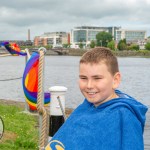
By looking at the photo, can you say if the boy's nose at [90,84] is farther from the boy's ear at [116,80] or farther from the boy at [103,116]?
the boy's ear at [116,80]

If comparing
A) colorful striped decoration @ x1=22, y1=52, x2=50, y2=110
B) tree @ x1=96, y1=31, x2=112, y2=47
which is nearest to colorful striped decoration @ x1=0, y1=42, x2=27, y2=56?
colorful striped decoration @ x1=22, y1=52, x2=50, y2=110

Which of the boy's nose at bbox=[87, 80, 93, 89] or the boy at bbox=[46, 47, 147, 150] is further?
the boy's nose at bbox=[87, 80, 93, 89]

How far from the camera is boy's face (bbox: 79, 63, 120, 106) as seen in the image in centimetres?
272

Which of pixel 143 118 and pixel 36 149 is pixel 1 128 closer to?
pixel 36 149

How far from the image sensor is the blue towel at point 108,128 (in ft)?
8.35

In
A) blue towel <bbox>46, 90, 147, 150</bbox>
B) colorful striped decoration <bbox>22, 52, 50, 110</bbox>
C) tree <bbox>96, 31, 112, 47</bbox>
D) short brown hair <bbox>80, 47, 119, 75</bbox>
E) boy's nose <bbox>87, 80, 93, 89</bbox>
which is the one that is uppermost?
short brown hair <bbox>80, 47, 119, 75</bbox>

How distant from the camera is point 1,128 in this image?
6.16m

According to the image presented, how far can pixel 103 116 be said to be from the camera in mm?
2660

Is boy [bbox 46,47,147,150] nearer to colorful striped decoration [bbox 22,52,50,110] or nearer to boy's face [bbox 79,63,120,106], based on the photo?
boy's face [bbox 79,63,120,106]

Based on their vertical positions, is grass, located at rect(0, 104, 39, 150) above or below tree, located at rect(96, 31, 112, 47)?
above

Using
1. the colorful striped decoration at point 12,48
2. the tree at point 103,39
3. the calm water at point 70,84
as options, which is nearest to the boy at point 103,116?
the colorful striped decoration at point 12,48

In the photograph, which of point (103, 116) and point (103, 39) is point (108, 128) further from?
point (103, 39)

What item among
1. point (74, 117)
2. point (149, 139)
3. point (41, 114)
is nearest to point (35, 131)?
point (149, 139)

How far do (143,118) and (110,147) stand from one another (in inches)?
11.5
